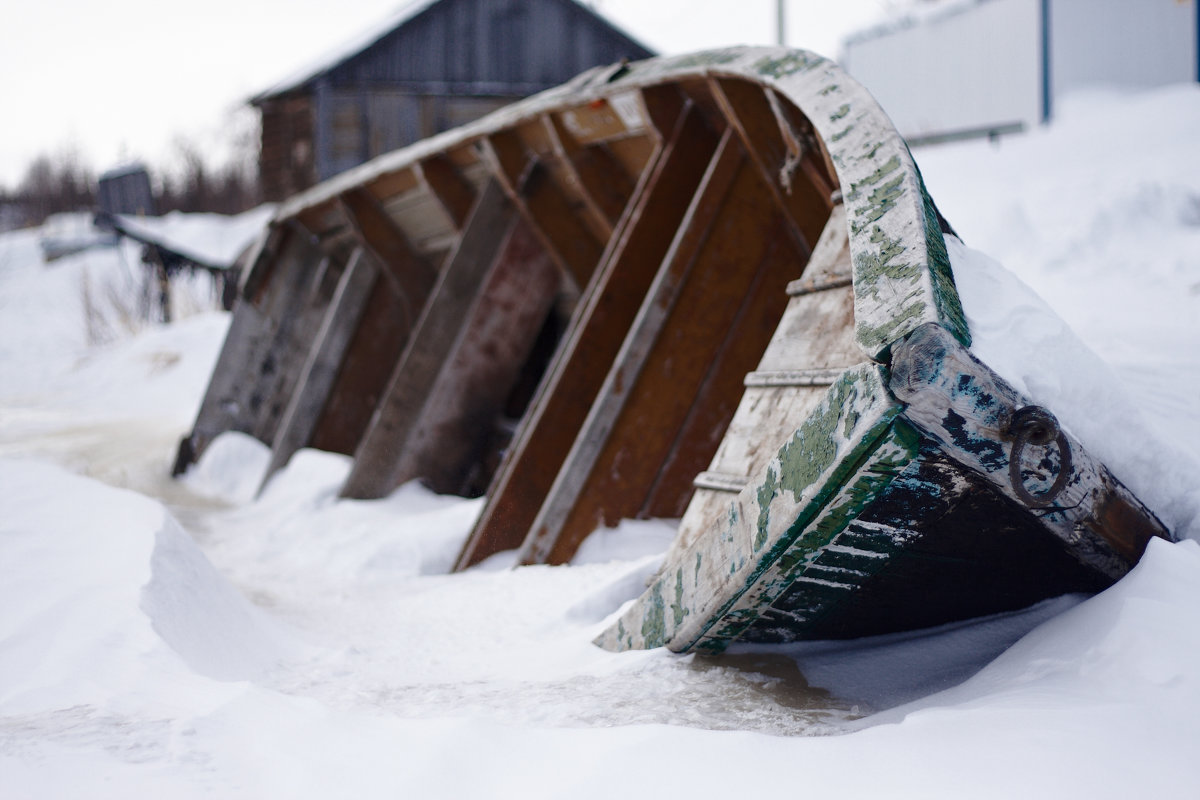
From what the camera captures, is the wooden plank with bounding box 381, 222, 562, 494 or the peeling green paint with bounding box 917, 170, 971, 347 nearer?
the peeling green paint with bounding box 917, 170, 971, 347

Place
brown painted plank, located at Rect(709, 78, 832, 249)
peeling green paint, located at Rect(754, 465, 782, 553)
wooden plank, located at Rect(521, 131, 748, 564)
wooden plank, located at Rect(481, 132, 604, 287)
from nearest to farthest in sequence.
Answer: peeling green paint, located at Rect(754, 465, 782, 553) → brown painted plank, located at Rect(709, 78, 832, 249) → wooden plank, located at Rect(521, 131, 748, 564) → wooden plank, located at Rect(481, 132, 604, 287)

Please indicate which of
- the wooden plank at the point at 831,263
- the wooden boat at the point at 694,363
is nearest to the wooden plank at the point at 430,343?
the wooden boat at the point at 694,363

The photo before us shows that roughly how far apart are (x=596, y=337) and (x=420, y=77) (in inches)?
460

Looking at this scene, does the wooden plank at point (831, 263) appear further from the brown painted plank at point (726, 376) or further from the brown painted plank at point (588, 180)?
the brown painted plank at point (588, 180)

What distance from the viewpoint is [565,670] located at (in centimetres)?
229

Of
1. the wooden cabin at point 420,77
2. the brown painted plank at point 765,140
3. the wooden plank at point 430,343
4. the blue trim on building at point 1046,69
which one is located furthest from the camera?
the wooden cabin at point 420,77

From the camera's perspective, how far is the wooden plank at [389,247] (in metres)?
5.72

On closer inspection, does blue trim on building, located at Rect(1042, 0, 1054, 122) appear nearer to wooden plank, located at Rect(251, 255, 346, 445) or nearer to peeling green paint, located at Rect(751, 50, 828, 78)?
wooden plank, located at Rect(251, 255, 346, 445)

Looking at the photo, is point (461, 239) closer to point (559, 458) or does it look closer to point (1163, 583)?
point (559, 458)

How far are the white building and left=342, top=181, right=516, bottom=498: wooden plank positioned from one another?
877 centimetres

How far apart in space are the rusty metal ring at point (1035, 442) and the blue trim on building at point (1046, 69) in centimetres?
1252

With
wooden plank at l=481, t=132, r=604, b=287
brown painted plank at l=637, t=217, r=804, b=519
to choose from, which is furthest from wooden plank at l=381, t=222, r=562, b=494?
brown painted plank at l=637, t=217, r=804, b=519

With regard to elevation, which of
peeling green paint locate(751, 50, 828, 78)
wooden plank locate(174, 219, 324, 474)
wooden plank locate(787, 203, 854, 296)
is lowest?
wooden plank locate(174, 219, 324, 474)

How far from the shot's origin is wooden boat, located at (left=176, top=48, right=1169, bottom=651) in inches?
62.3
